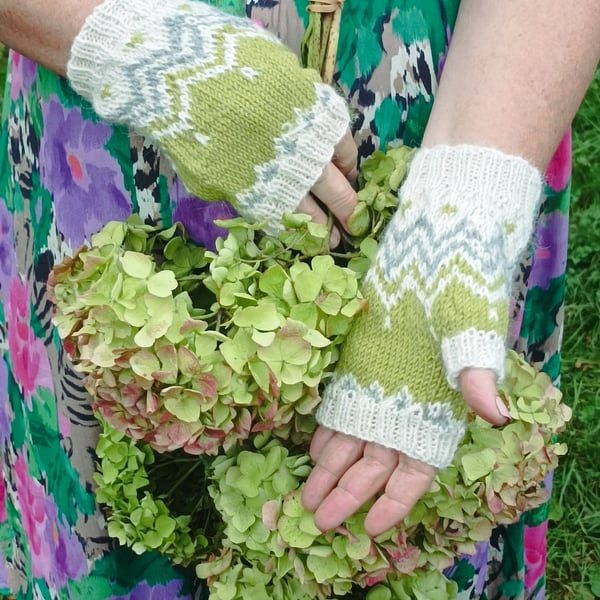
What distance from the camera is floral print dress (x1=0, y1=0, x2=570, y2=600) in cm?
94

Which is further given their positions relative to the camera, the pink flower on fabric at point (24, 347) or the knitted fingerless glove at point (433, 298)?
the pink flower on fabric at point (24, 347)

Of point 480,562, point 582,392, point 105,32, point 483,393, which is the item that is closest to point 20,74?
point 105,32

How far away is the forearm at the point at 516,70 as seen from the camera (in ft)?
2.86

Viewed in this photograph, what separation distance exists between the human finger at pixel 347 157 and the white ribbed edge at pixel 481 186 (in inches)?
2.8

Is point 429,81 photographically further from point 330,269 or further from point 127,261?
point 127,261

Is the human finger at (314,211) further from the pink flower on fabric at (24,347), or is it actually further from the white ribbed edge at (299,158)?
the pink flower on fabric at (24,347)

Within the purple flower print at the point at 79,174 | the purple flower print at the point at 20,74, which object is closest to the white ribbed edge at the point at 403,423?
the purple flower print at the point at 79,174

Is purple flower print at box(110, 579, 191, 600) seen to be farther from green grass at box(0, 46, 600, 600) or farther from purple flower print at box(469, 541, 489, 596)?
green grass at box(0, 46, 600, 600)

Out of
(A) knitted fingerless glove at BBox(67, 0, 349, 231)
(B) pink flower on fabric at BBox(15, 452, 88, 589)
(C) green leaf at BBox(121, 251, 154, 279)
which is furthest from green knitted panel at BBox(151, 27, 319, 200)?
(B) pink flower on fabric at BBox(15, 452, 88, 589)

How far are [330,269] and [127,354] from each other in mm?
230

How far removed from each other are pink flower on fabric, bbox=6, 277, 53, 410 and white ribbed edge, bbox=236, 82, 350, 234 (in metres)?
0.48

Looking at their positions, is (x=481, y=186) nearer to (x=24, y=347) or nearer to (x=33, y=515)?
(x=24, y=347)

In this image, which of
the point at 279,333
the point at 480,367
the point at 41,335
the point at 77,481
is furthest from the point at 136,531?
the point at 480,367

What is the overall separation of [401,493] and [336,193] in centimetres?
35
